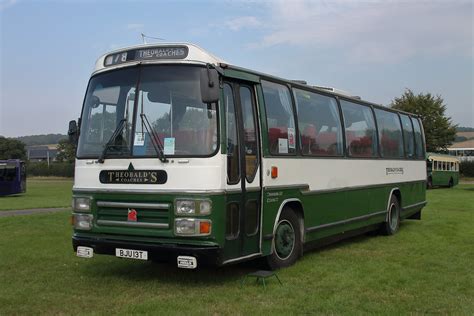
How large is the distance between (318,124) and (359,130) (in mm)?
2102

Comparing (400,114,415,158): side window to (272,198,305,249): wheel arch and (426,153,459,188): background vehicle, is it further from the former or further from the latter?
(426,153,459,188): background vehicle

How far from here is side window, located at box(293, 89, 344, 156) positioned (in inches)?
371

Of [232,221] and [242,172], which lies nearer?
[232,221]

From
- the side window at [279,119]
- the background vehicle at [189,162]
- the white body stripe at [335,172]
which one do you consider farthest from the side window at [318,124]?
the side window at [279,119]

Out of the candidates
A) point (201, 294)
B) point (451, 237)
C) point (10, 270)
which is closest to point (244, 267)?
point (201, 294)

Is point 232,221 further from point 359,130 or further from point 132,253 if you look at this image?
point 359,130

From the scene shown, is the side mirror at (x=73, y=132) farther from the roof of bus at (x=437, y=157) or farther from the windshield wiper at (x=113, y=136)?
the roof of bus at (x=437, y=157)

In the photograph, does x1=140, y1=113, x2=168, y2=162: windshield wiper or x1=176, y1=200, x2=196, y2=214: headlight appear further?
x1=140, y1=113, x2=168, y2=162: windshield wiper

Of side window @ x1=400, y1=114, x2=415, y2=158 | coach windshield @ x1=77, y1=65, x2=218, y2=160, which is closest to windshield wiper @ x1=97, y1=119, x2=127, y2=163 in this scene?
coach windshield @ x1=77, y1=65, x2=218, y2=160

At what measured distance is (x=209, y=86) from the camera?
6.82 metres

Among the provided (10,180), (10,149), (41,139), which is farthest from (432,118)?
(41,139)

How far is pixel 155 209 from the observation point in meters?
7.07

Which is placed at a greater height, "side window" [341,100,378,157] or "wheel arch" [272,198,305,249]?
"side window" [341,100,378,157]

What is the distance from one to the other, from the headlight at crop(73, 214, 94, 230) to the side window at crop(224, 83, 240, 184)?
6.83ft
